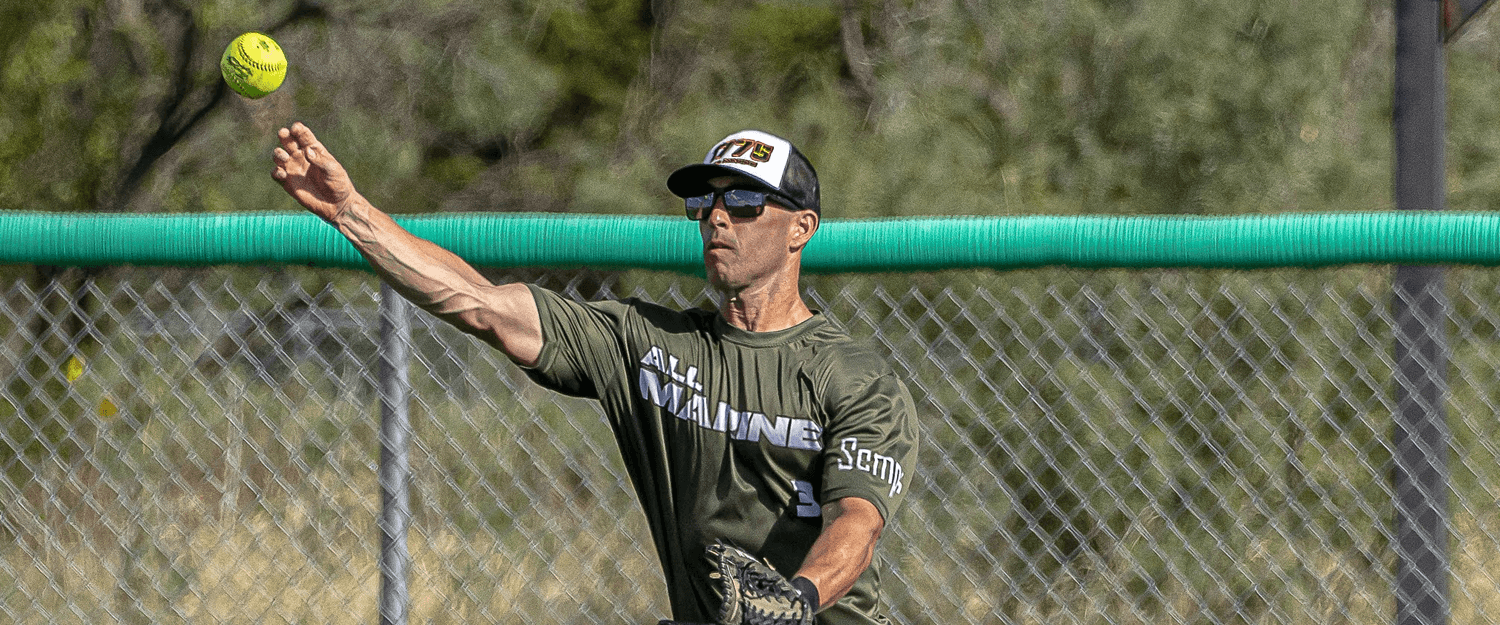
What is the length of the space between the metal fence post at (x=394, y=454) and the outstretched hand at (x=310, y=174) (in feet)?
1.74

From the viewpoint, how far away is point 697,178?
2.24m

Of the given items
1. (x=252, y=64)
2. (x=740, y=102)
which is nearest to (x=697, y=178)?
(x=252, y=64)

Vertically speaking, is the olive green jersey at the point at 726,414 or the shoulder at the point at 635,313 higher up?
the shoulder at the point at 635,313

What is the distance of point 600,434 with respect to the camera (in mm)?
3510

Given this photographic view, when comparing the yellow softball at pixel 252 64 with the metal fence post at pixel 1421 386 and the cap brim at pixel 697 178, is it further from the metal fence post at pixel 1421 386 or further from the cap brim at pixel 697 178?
the metal fence post at pixel 1421 386

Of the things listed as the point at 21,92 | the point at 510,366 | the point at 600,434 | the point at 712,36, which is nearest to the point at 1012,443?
the point at 600,434

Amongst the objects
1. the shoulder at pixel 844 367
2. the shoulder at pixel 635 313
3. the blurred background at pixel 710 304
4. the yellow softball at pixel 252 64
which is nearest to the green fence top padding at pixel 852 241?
the blurred background at pixel 710 304

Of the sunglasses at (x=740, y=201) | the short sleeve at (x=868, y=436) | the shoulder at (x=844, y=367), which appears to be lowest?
the short sleeve at (x=868, y=436)

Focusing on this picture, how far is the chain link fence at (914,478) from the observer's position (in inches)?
117

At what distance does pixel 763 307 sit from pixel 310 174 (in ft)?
2.50

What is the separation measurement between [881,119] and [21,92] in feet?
15.4

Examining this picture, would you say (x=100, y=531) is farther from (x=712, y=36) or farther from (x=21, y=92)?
(x=712, y=36)

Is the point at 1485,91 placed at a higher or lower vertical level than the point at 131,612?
higher

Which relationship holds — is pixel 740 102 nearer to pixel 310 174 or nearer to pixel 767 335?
pixel 767 335
